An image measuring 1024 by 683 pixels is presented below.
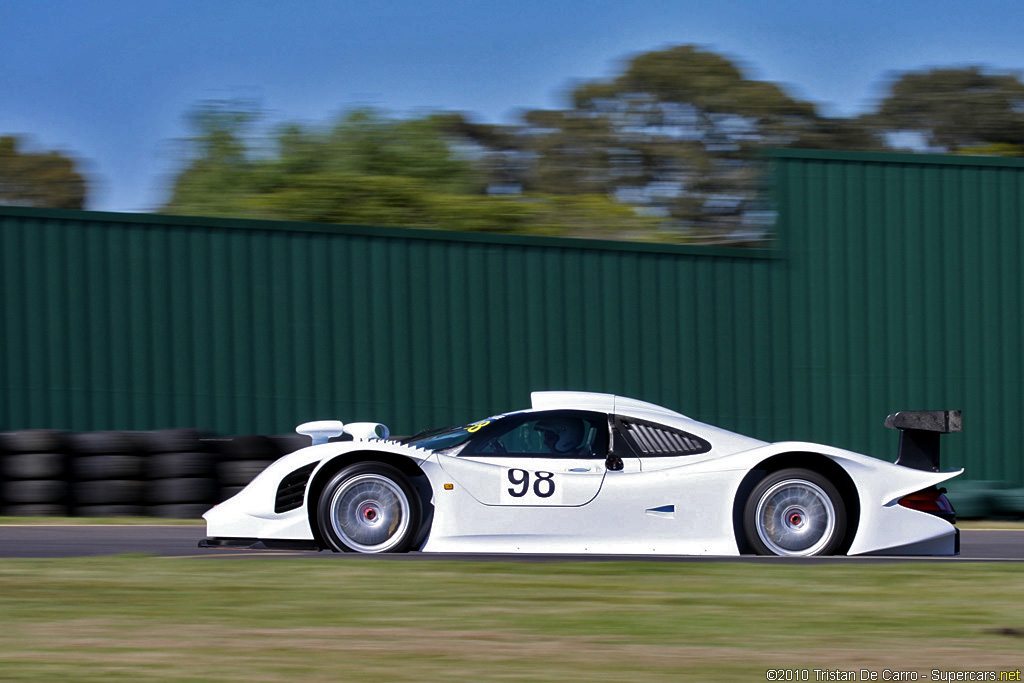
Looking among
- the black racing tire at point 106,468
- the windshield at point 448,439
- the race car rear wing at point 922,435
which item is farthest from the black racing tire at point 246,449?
the race car rear wing at point 922,435

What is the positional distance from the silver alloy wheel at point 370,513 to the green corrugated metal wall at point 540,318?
5.68m

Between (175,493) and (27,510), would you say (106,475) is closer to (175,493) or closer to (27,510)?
(175,493)

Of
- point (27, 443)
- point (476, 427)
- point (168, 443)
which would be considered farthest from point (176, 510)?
point (476, 427)

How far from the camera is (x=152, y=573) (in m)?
6.80

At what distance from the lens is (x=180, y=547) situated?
838 cm

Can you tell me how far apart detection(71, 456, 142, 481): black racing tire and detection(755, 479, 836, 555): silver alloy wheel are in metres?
6.65

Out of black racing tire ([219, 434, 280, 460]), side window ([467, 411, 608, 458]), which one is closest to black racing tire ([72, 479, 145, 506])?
black racing tire ([219, 434, 280, 460])

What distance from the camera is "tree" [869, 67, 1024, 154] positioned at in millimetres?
36406

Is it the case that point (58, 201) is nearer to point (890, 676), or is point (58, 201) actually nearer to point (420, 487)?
point (420, 487)

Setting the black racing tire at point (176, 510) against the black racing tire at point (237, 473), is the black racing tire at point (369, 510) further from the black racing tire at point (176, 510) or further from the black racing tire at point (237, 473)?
the black racing tire at point (176, 510)

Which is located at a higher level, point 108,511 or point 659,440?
point 659,440

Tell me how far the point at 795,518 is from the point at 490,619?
2.90 metres

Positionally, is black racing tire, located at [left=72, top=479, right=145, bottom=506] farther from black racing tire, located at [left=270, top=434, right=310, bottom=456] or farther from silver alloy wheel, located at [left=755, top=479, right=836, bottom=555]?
silver alloy wheel, located at [left=755, top=479, right=836, bottom=555]

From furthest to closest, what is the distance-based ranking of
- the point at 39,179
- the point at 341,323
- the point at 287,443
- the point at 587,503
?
the point at 39,179 < the point at 341,323 < the point at 287,443 < the point at 587,503
